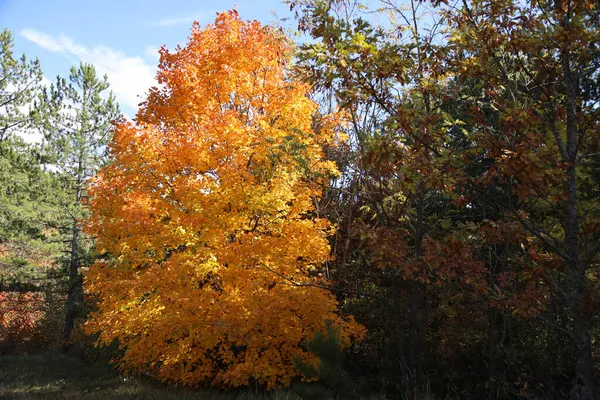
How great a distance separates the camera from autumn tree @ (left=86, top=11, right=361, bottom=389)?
886cm

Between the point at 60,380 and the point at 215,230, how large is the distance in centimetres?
1163

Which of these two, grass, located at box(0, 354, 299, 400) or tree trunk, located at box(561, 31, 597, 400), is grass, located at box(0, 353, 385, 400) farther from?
tree trunk, located at box(561, 31, 597, 400)

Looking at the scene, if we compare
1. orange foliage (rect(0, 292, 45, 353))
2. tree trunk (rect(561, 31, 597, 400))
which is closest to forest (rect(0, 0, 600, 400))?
tree trunk (rect(561, 31, 597, 400))

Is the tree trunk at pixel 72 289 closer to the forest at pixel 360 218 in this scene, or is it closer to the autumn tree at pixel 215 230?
the forest at pixel 360 218

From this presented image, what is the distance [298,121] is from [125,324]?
6092 millimetres

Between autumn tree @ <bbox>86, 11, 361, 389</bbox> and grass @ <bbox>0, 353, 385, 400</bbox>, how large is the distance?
1864 mm

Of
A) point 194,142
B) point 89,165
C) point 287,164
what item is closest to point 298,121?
point 287,164

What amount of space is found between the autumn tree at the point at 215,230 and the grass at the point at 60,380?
186cm

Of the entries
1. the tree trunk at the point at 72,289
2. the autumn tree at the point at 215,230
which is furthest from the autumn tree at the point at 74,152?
the autumn tree at the point at 215,230

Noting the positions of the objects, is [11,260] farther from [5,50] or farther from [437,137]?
[437,137]

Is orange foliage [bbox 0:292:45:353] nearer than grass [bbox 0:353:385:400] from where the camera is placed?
No

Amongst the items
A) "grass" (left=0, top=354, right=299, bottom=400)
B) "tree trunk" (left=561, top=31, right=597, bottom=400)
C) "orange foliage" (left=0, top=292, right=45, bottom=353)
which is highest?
"tree trunk" (left=561, top=31, right=597, bottom=400)

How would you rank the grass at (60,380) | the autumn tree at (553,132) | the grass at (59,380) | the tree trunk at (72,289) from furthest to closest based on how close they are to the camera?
the tree trunk at (72,289) < the grass at (59,380) < the grass at (60,380) < the autumn tree at (553,132)

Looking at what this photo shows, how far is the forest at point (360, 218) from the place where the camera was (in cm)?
448
